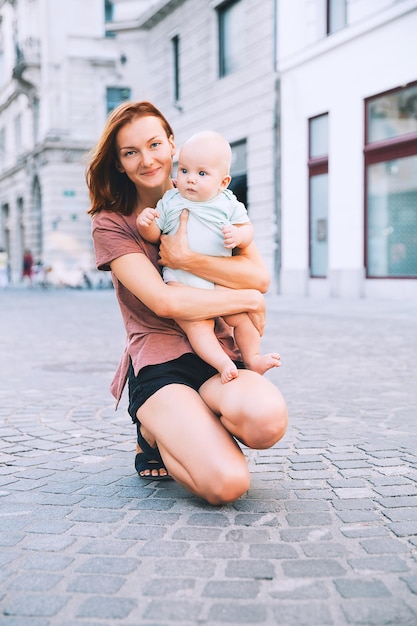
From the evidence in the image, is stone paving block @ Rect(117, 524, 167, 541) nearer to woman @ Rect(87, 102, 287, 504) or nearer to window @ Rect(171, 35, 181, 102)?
woman @ Rect(87, 102, 287, 504)

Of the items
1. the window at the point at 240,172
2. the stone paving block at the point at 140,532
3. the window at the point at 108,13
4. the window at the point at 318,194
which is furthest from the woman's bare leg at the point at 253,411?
the window at the point at 108,13

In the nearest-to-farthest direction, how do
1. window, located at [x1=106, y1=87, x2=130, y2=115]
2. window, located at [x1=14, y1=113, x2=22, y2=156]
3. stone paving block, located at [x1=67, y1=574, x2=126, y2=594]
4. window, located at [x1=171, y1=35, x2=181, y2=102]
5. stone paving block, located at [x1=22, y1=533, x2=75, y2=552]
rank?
stone paving block, located at [x1=67, y1=574, x2=126, y2=594] < stone paving block, located at [x1=22, y1=533, x2=75, y2=552] < window, located at [x1=171, y1=35, x2=181, y2=102] < window, located at [x1=106, y1=87, x2=130, y2=115] < window, located at [x1=14, y1=113, x2=22, y2=156]

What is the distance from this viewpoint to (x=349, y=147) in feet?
51.0

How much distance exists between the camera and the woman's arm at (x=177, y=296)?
3.01 m

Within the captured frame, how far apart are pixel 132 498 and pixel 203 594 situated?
99 cm

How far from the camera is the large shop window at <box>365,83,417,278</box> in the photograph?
1418cm

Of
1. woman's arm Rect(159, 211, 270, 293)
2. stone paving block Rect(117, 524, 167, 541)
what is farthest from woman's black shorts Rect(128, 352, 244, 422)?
stone paving block Rect(117, 524, 167, 541)

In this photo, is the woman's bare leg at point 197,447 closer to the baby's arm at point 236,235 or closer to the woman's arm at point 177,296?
the woman's arm at point 177,296

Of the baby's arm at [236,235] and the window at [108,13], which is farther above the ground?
the window at [108,13]

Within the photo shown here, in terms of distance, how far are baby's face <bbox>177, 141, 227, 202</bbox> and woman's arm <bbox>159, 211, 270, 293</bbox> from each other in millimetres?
116

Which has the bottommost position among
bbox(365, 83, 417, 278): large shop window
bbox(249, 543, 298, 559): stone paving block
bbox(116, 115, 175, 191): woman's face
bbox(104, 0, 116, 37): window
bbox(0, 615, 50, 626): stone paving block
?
bbox(0, 615, 50, 626): stone paving block

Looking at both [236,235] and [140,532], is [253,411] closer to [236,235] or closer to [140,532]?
[140,532]

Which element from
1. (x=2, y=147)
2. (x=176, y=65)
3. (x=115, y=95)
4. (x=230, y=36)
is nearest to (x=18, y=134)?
(x=2, y=147)

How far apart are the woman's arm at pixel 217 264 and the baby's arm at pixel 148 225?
0.05 m
